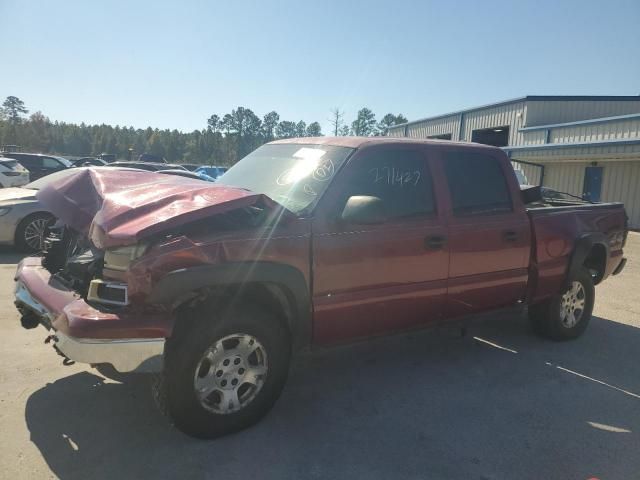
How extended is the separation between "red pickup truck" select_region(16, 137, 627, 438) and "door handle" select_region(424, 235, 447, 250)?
0.01 metres

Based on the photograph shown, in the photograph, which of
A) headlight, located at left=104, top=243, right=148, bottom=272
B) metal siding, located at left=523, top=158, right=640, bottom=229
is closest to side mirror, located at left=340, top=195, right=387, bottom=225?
headlight, located at left=104, top=243, right=148, bottom=272

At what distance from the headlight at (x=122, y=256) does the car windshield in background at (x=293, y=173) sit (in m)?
1.05

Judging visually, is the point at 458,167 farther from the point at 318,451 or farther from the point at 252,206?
the point at 318,451

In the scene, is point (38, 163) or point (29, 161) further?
point (38, 163)

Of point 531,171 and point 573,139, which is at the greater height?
point 573,139

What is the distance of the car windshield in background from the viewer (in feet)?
11.1

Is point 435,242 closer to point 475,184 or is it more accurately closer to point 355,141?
point 475,184

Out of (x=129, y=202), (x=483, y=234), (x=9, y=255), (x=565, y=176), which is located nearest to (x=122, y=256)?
(x=129, y=202)

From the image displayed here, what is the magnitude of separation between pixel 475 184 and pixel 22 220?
720cm

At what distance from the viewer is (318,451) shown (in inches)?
116

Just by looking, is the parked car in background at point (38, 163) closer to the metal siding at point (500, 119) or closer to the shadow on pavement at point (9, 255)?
the shadow on pavement at point (9, 255)

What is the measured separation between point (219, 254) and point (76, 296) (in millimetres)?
986

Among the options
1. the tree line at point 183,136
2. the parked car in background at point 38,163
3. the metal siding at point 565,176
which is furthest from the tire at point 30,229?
the tree line at point 183,136

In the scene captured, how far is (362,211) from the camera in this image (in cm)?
308
